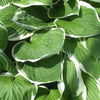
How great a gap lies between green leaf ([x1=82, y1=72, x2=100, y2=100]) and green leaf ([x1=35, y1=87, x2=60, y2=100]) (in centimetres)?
20

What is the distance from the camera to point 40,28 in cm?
97

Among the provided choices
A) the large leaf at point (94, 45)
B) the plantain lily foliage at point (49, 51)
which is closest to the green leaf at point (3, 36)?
the plantain lily foliage at point (49, 51)

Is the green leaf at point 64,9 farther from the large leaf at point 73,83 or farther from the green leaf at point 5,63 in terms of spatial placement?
the green leaf at point 5,63

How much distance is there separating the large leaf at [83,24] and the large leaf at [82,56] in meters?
0.10

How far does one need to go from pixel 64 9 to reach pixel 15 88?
1.89ft

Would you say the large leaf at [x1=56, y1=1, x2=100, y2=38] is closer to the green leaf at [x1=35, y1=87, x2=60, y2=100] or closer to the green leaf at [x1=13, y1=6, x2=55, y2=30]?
the green leaf at [x1=13, y1=6, x2=55, y2=30]

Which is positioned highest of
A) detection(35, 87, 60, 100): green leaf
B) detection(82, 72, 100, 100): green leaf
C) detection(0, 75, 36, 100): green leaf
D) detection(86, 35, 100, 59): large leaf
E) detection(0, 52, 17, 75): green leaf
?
detection(0, 52, 17, 75): green leaf

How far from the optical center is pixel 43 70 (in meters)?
0.93

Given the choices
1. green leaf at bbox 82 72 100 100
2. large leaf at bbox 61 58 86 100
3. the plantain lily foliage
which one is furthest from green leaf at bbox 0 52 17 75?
green leaf at bbox 82 72 100 100

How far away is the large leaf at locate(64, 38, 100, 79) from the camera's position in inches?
40.3

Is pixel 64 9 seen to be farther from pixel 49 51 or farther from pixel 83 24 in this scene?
pixel 49 51

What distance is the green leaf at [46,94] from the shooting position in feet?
3.24

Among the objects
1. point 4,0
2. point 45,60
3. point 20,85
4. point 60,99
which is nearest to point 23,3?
point 4,0

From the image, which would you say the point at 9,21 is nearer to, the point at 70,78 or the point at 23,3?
the point at 23,3
